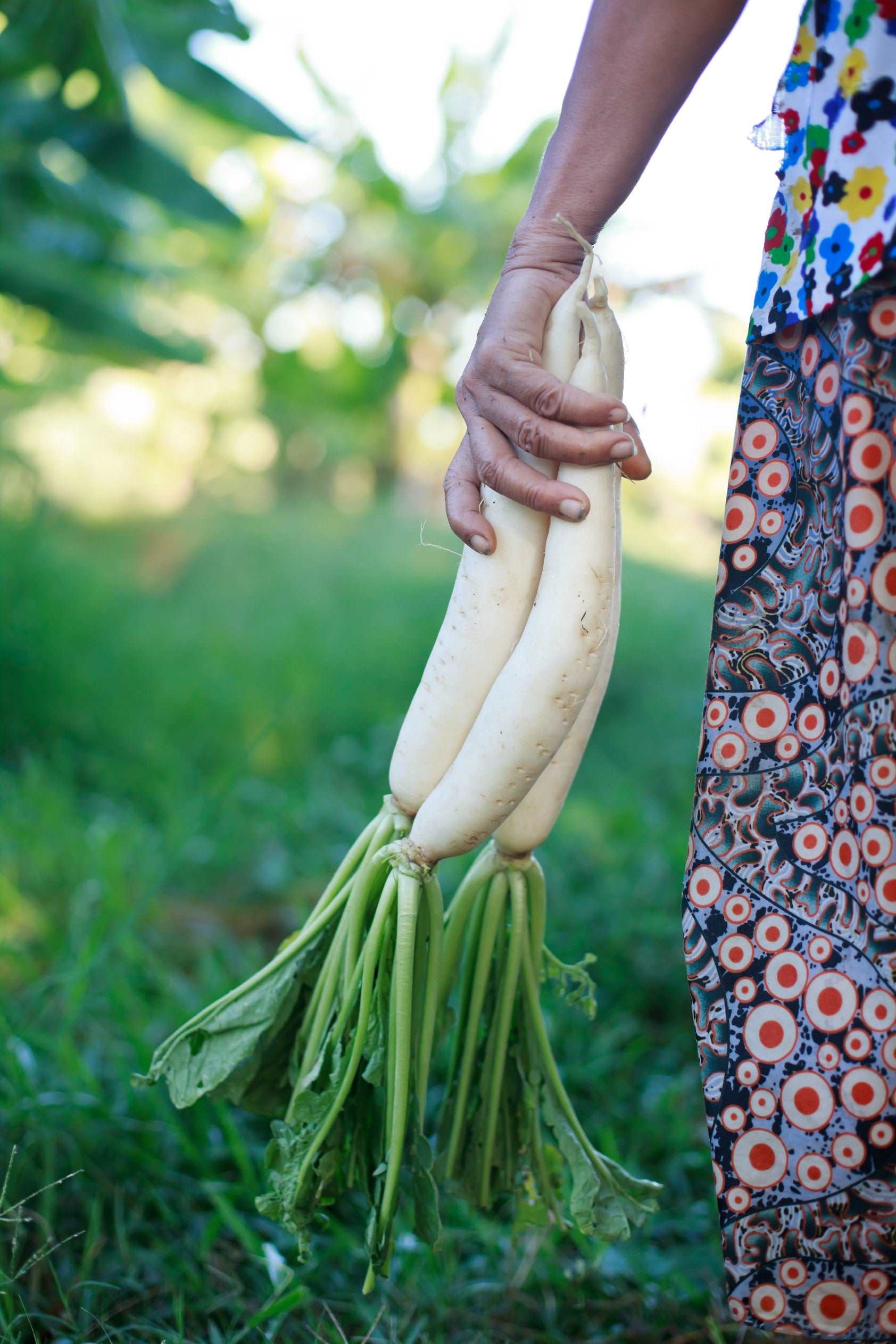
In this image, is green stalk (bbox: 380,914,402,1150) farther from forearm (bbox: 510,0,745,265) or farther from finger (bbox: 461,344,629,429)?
forearm (bbox: 510,0,745,265)

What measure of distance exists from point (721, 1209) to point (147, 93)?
31.8 ft

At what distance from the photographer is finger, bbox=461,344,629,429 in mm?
918

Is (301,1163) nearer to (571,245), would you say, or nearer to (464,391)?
(464,391)

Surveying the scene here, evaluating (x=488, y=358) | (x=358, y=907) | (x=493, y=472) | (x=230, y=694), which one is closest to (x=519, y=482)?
(x=493, y=472)

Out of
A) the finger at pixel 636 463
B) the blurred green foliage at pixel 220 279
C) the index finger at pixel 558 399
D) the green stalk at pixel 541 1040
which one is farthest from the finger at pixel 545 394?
the blurred green foliage at pixel 220 279

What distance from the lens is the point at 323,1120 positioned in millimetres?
1079

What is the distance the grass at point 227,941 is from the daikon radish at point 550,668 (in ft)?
2.12

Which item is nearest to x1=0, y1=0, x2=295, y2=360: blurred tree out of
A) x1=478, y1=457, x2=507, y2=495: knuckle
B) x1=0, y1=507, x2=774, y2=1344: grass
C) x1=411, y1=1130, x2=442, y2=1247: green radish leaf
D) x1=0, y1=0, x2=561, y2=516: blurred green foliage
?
x1=0, y1=0, x2=561, y2=516: blurred green foliage

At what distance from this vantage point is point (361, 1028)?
3.48 feet

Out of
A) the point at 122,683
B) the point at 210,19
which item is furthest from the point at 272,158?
the point at 122,683

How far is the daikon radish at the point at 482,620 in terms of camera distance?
102 cm

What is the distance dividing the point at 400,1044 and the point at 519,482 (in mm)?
614

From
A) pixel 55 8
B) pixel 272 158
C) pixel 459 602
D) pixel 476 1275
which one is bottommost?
pixel 476 1275

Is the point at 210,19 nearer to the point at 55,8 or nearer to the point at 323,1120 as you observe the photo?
the point at 55,8
